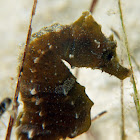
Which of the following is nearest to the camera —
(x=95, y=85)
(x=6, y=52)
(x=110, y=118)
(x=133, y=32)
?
(x=110, y=118)

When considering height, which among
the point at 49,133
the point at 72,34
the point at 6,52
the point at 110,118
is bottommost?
the point at 49,133

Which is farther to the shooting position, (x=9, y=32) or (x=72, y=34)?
(x=9, y=32)

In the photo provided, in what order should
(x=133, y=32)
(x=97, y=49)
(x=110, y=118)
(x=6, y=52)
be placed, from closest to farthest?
(x=97, y=49) → (x=110, y=118) → (x=133, y=32) → (x=6, y=52)

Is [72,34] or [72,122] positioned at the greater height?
[72,34]

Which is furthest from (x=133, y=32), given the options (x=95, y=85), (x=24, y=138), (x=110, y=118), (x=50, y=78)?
(x=24, y=138)

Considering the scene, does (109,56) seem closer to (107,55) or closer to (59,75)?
(107,55)

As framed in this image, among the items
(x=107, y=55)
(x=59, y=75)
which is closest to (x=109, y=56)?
(x=107, y=55)

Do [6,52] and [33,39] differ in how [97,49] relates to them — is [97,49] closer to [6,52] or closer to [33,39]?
[33,39]
